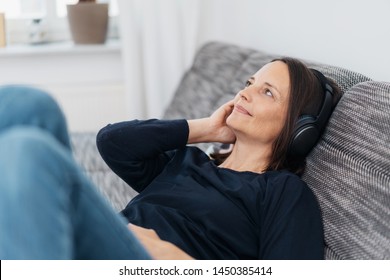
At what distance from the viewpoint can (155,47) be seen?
10.2ft

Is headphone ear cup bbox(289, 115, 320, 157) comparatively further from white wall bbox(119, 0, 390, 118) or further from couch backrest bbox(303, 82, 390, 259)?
white wall bbox(119, 0, 390, 118)

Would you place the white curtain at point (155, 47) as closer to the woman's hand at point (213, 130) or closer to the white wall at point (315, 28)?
the white wall at point (315, 28)

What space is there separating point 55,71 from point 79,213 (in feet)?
7.66

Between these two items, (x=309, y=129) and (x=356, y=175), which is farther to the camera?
(x=309, y=129)

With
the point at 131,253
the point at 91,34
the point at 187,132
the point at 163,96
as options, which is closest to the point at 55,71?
the point at 91,34

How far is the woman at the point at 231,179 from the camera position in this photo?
1.33m

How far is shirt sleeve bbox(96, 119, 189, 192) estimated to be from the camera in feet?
5.29

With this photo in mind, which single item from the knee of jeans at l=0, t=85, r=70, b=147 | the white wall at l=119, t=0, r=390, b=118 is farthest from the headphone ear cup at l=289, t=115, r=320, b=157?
the white wall at l=119, t=0, r=390, b=118

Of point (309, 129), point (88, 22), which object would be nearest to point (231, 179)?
point (309, 129)

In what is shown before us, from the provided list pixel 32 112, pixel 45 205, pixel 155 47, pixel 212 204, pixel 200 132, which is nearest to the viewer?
pixel 45 205

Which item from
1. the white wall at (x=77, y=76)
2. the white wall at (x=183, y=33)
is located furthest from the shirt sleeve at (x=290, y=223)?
the white wall at (x=77, y=76)

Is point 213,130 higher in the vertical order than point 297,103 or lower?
lower

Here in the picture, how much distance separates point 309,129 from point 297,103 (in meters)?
0.08

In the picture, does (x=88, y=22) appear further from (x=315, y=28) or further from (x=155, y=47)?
(x=315, y=28)
